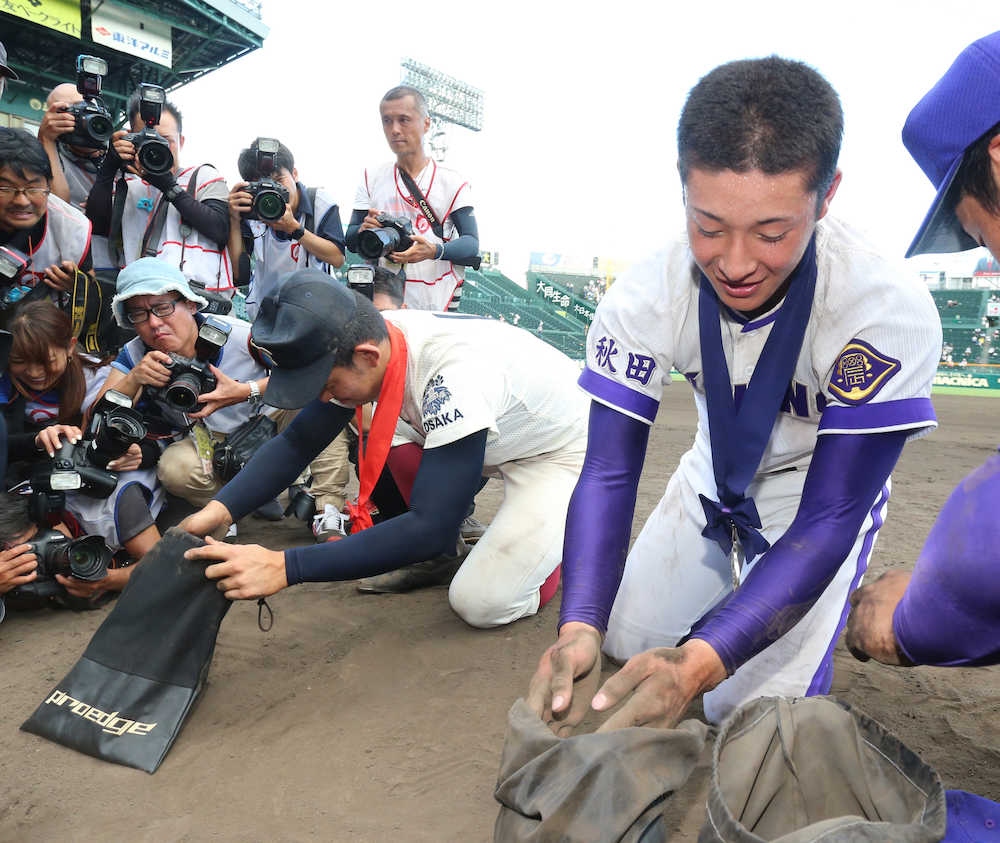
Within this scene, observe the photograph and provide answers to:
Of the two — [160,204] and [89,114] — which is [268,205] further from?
[89,114]

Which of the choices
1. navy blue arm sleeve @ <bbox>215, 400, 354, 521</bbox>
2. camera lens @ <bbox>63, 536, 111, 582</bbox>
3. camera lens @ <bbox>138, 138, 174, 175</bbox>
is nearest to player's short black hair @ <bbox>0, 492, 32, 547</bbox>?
camera lens @ <bbox>63, 536, 111, 582</bbox>

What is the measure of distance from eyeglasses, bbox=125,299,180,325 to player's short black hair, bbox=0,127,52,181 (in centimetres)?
73

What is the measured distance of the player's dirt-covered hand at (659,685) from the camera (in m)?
1.45

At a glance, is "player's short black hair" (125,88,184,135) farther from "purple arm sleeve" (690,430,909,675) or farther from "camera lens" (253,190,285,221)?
"purple arm sleeve" (690,430,909,675)

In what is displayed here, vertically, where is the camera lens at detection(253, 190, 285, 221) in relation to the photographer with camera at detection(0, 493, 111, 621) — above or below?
above

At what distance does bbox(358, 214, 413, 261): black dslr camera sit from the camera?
4359 mm

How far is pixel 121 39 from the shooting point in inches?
816

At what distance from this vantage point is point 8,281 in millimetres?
3494

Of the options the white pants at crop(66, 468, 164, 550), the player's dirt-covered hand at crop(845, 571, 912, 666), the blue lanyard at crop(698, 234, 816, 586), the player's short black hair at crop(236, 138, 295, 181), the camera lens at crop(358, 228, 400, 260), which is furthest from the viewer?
the player's short black hair at crop(236, 138, 295, 181)

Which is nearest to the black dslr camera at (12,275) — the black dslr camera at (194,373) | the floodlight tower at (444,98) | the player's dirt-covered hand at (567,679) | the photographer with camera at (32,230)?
the photographer with camera at (32,230)

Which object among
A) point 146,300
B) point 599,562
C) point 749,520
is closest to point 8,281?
point 146,300

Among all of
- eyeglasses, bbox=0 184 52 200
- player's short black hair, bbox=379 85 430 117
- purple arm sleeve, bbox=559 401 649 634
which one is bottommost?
purple arm sleeve, bbox=559 401 649 634

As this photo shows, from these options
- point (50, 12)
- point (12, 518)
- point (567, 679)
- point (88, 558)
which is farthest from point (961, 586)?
point (50, 12)

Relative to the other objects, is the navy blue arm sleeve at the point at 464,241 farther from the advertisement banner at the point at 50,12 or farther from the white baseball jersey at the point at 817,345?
the advertisement banner at the point at 50,12
